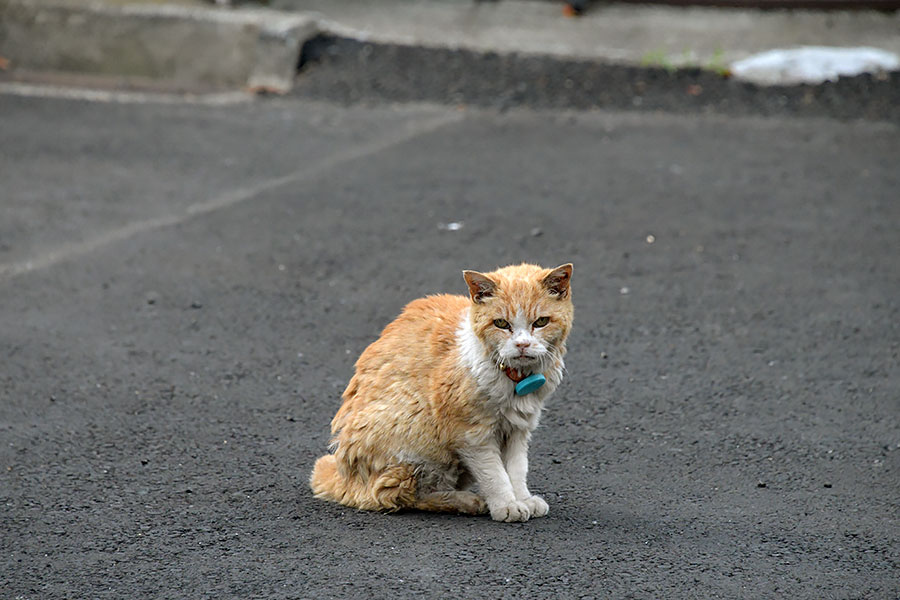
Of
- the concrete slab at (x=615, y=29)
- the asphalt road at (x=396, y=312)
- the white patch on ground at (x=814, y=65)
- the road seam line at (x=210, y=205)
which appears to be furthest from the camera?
the concrete slab at (x=615, y=29)

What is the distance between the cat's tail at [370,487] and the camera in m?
4.17

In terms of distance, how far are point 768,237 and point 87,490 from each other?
4.99 m

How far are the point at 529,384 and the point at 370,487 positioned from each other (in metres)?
0.80

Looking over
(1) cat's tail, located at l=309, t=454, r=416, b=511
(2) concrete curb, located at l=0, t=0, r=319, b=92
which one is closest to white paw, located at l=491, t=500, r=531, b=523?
(1) cat's tail, located at l=309, t=454, r=416, b=511

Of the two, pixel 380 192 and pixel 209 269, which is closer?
pixel 209 269

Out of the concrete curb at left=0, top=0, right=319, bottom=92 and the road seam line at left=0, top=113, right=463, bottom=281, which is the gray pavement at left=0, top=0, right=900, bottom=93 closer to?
the concrete curb at left=0, top=0, right=319, bottom=92

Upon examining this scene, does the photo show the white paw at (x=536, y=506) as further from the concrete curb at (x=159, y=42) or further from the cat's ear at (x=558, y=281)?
the concrete curb at (x=159, y=42)

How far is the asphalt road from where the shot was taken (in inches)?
157

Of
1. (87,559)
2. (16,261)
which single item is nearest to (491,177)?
(16,261)

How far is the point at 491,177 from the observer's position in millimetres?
8375

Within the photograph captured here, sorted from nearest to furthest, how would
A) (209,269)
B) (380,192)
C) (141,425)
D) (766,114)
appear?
(141,425) < (209,269) < (380,192) < (766,114)

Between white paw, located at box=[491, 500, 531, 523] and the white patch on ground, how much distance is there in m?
6.76

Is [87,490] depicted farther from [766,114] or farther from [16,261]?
[766,114]

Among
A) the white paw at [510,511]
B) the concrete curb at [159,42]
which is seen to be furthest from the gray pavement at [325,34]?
the white paw at [510,511]
